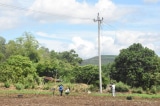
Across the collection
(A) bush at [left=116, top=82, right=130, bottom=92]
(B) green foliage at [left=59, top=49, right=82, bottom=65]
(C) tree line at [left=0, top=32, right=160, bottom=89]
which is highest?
(B) green foliage at [left=59, top=49, right=82, bottom=65]

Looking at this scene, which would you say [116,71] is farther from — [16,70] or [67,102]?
[67,102]

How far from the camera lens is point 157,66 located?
6134 cm

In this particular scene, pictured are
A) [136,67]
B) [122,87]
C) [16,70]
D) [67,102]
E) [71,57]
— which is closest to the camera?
[67,102]

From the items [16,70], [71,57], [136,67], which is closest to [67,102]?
[136,67]

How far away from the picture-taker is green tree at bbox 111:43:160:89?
198 ft

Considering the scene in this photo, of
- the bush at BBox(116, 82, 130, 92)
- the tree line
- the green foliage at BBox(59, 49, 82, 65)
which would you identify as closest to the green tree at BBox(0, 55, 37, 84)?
the tree line

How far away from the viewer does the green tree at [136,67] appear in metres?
60.3

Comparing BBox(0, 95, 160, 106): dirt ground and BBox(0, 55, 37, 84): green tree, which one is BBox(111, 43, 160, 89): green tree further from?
BBox(0, 95, 160, 106): dirt ground

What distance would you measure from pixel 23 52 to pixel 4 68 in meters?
26.3

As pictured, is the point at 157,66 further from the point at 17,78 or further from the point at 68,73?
the point at 17,78

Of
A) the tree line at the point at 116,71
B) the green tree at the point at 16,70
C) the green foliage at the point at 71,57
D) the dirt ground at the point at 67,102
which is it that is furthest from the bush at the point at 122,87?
the green foliage at the point at 71,57

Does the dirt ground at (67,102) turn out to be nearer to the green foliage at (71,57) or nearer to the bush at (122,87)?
the bush at (122,87)

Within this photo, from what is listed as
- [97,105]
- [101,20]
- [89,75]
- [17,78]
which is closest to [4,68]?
[17,78]

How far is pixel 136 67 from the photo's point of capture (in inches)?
2429
